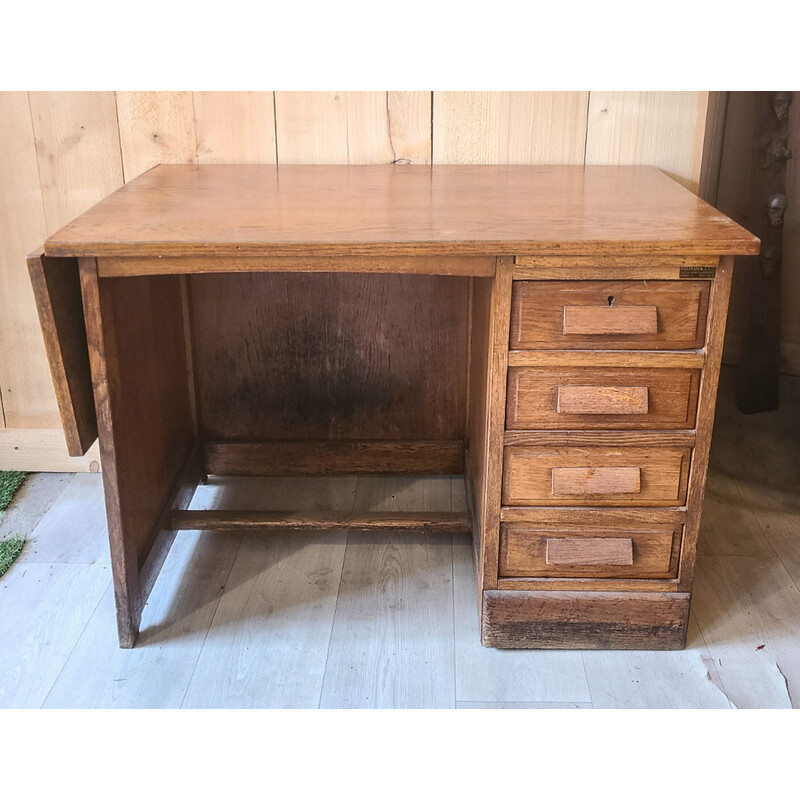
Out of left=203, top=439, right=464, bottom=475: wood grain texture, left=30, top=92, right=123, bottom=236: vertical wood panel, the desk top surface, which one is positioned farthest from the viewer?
left=203, top=439, right=464, bottom=475: wood grain texture

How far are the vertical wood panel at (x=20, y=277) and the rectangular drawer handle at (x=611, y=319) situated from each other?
1444mm

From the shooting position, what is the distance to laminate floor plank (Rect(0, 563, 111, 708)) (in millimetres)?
1719

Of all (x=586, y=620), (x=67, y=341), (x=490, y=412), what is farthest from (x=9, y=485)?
(x=586, y=620)

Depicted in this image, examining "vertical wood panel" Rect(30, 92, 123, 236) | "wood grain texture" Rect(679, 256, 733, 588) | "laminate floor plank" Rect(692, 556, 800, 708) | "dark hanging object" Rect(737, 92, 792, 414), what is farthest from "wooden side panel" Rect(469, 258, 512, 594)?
"dark hanging object" Rect(737, 92, 792, 414)

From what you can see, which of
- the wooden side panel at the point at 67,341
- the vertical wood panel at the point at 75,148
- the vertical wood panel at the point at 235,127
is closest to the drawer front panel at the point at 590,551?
the wooden side panel at the point at 67,341

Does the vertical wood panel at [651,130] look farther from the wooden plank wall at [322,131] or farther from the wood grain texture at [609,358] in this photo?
the wood grain texture at [609,358]

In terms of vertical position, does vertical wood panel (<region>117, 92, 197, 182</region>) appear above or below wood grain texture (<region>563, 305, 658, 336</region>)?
above

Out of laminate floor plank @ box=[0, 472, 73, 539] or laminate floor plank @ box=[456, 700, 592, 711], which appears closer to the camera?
laminate floor plank @ box=[456, 700, 592, 711]

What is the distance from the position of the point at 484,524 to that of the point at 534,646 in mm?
285

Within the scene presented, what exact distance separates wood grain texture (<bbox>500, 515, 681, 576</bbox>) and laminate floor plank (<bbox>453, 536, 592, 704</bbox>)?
0.57 ft

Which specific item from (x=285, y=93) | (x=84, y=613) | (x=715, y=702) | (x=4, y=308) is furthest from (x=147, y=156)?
(x=715, y=702)

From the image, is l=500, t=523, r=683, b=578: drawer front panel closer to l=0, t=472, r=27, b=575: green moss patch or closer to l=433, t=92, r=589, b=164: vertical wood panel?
l=433, t=92, r=589, b=164: vertical wood panel

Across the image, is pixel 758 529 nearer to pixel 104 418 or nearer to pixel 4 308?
pixel 104 418

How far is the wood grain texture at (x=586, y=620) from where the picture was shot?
1778 mm
